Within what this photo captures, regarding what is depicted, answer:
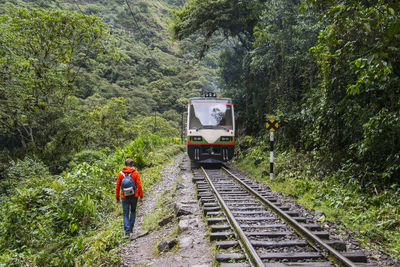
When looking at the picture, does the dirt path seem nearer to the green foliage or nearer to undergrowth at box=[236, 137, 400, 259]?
undergrowth at box=[236, 137, 400, 259]

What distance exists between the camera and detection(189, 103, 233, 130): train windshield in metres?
12.3

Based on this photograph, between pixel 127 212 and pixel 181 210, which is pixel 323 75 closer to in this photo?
pixel 181 210

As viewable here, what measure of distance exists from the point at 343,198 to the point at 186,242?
402 cm

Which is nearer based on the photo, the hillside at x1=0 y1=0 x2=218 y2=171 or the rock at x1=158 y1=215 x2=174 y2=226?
the rock at x1=158 y1=215 x2=174 y2=226

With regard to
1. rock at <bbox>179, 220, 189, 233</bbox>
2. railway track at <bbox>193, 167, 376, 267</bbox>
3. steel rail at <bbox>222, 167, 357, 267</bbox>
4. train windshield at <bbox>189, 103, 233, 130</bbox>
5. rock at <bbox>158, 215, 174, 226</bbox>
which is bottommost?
rock at <bbox>158, 215, 174, 226</bbox>

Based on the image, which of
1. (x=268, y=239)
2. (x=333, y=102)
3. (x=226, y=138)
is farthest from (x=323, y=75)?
(x=268, y=239)

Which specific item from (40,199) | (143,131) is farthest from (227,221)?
(143,131)

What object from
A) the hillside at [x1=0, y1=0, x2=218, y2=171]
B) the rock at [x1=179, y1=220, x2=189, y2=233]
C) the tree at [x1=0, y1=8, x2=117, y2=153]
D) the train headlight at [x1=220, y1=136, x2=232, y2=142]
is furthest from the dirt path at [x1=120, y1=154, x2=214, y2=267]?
the tree at [x1=0, y1=8, x2=117, y2=153]

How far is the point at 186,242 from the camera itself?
4.57m

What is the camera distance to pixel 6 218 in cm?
664

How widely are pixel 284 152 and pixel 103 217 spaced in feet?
25.7

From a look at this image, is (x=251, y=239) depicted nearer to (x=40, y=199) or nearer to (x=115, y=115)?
(x=40, y=199)

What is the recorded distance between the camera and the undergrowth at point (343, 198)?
15.3ft

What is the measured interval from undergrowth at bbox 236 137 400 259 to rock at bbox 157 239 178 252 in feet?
9.52
